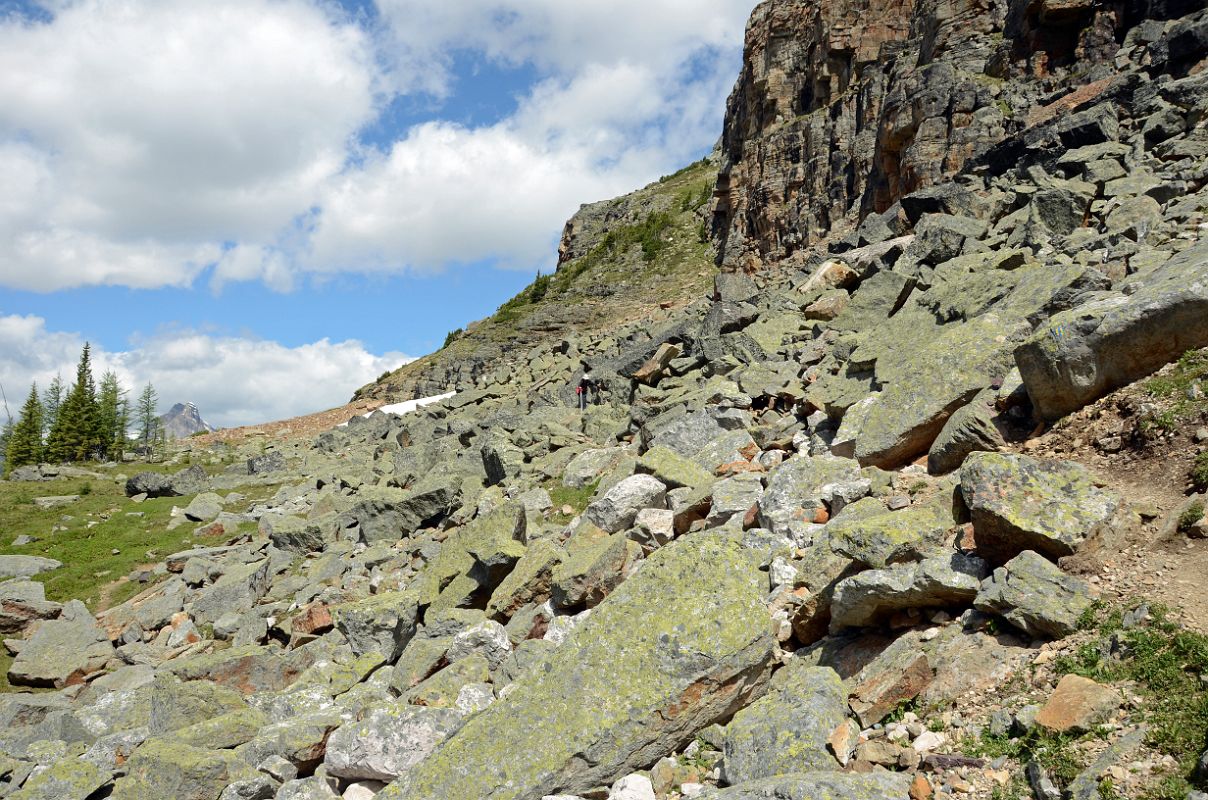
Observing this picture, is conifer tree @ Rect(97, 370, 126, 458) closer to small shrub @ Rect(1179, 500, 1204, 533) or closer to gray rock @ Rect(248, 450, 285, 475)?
gray rock @ Rect(248, 450, 285, 475)

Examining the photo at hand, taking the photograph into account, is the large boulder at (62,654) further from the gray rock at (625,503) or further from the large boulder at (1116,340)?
the large boulder at (1116,340)

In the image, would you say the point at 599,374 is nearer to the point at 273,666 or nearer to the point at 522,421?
the point at 522,421

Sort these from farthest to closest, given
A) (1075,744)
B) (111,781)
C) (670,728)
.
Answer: (111,781) < (670,728) < (1075,744)

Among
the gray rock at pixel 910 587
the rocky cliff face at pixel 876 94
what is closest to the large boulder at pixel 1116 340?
the gray rock at pixel 910 587

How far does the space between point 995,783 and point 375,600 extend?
10184mm

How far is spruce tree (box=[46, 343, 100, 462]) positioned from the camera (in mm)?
58500

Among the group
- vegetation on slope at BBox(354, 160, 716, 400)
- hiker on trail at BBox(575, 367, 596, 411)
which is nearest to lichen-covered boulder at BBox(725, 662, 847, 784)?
hiker on trail at BBox(575, 367, 596, 411)

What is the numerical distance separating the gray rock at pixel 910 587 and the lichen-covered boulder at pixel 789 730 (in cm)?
82

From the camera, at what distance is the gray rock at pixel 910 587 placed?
6250 millimetres

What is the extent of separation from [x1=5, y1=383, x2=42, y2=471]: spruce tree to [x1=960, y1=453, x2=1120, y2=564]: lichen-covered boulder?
Result: 70.6 meters

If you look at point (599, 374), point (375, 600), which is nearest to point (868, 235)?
point (599, 374)

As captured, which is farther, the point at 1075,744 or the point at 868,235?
the point at 868,235

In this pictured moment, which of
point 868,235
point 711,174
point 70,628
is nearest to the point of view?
point 70,628

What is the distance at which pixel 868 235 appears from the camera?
28.3m
